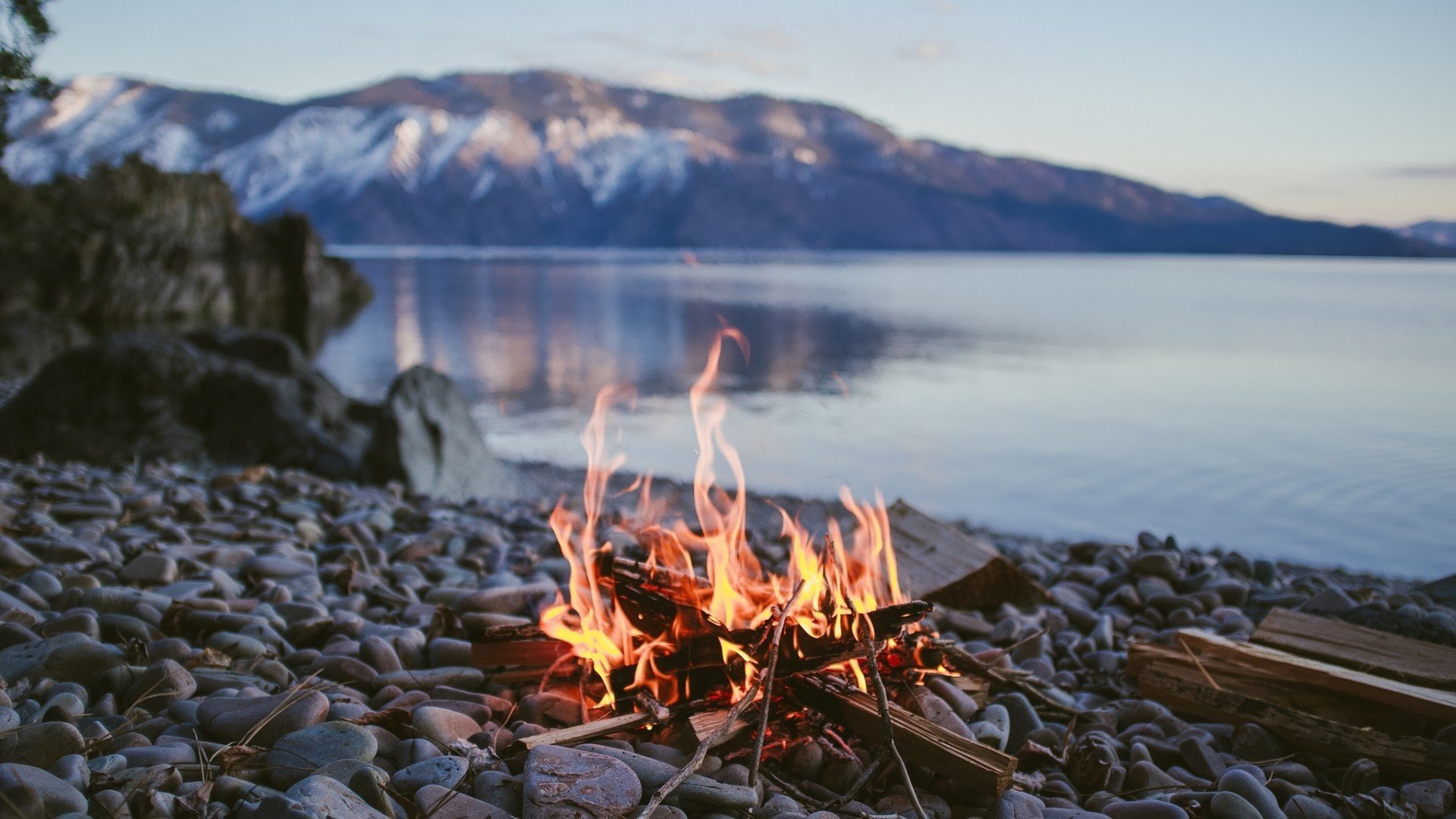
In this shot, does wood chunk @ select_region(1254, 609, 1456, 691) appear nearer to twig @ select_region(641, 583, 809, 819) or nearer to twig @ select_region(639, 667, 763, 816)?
twig @ select_region(641, 583, 809, 819)

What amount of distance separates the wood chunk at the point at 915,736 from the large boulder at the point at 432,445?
5980 millimetres

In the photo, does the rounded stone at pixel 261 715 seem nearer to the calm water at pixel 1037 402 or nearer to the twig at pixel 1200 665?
the twig at pixel 1200 665

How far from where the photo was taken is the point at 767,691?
9.73 feet

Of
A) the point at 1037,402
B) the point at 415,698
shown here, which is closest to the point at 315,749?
the point at 415,698

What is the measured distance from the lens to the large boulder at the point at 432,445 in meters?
8.58

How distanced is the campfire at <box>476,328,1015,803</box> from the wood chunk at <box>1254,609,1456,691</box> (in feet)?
4.64

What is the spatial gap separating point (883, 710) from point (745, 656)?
1.72 feet

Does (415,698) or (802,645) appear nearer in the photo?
(802,645)

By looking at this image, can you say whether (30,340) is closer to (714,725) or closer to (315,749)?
(315,749)

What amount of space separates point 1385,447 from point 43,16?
16.4 m

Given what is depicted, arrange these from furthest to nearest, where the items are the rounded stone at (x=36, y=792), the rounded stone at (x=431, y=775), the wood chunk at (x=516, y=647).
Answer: the wood chunk at (x=516, y=647) → the rounded stone at (x=431, y=775) → the rounded stone at (x=36, y=792)

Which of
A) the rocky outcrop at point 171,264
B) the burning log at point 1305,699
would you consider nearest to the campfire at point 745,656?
the burning log at point 1305,699

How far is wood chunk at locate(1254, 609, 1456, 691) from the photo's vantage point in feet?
11.8

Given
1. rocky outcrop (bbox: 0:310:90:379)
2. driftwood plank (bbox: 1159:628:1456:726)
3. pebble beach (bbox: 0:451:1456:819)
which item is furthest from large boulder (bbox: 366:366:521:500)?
rocky outcrop (bbox: 0:310:90:379)
